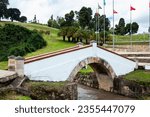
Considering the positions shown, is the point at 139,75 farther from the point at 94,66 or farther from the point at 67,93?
the point at 67,93

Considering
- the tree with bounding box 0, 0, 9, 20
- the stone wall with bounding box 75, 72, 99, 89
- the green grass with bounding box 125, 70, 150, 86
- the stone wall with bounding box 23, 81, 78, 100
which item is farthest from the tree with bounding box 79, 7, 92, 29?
the stone wall with bounding box 23, 81, 78, 100

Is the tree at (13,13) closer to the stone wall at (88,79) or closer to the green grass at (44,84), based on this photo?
the stone wall at (88,79)

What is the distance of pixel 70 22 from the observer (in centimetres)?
6975

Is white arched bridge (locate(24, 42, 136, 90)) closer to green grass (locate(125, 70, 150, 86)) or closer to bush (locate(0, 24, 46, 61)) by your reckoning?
green grass (locate(125, 70, 150, 86))

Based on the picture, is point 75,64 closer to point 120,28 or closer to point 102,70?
point 102,70

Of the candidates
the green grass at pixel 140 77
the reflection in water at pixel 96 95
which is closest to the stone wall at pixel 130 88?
the green grass at pixel 140 77

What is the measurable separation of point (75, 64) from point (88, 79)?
341 inches

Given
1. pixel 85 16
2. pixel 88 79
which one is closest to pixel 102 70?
pixel 88 79

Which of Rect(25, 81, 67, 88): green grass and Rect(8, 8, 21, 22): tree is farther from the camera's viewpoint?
Rect(8, 8, 21, 22): tree

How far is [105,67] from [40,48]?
2134cm

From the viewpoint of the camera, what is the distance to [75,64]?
2438cm

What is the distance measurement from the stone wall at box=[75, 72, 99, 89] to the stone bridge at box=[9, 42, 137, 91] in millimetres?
1070

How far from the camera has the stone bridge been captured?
21153 mm

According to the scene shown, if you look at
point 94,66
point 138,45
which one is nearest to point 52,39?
point 138,45
